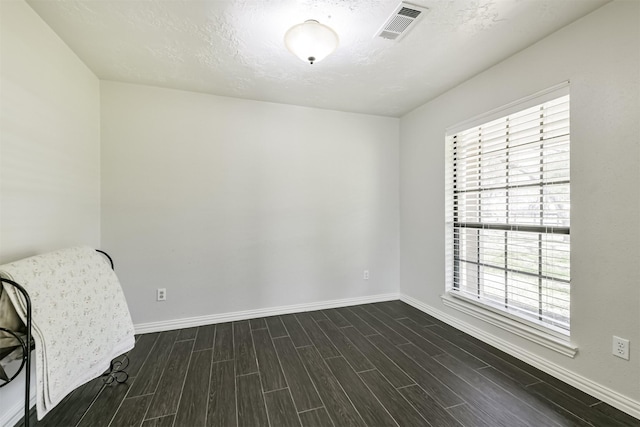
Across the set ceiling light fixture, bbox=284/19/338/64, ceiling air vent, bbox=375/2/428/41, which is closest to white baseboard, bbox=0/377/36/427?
ceiling light fixture, bbox=284/19/338/64

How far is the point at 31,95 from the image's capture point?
5.59 feet

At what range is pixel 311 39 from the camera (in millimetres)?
1746

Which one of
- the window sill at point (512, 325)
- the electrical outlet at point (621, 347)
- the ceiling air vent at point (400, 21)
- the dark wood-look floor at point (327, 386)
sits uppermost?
the ceiling air vent at point (400, 21)

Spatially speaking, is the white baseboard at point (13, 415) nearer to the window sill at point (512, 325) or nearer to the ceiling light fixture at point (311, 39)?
the ceiling light fixture at point (311, 39)

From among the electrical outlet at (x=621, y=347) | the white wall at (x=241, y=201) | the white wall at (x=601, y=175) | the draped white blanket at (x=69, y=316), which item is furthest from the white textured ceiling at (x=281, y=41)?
the electrical outlet at (x=621, y=347)

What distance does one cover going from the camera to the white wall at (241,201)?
2.66 metres

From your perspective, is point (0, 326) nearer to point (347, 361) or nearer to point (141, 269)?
point (141, 269)

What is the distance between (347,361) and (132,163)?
2.77 m

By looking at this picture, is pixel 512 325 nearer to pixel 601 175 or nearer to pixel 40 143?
pixel 601 175

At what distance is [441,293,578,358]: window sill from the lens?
74.3 inches

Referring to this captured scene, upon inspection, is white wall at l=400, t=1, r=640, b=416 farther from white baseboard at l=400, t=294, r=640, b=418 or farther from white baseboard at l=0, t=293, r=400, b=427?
white baseboard at l=0, t=293, r=400, b=427

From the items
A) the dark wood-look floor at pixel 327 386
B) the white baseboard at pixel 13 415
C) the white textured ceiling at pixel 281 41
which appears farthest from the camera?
the white textured ceiling at pixel 281 41

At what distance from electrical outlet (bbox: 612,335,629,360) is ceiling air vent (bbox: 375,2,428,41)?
2.42 metres

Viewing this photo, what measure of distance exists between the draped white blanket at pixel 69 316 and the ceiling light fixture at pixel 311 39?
2.01 metres
